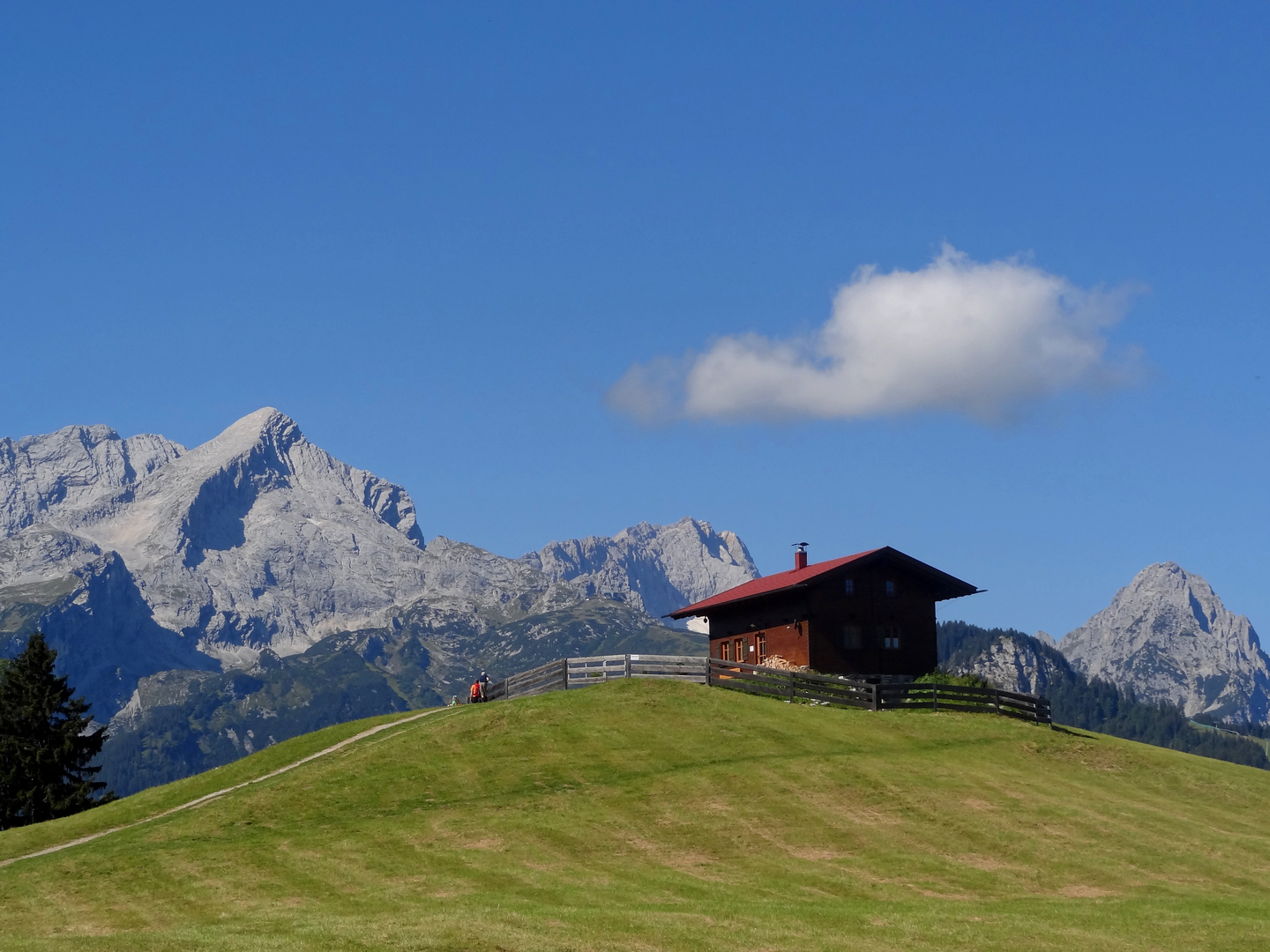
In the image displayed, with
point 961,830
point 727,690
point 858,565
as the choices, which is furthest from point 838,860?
point 858,565

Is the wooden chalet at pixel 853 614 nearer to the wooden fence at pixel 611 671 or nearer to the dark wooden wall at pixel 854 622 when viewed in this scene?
the dark wooden wall at pixel 854 622

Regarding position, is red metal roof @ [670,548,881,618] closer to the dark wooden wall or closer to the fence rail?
the dark wooden wall

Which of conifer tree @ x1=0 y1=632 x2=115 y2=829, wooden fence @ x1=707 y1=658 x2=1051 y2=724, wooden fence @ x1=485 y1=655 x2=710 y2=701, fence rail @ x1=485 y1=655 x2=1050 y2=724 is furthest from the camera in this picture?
conifer tree @ x1=0 y1=632 x2=115 y2=829

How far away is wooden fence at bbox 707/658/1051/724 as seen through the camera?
62812mm

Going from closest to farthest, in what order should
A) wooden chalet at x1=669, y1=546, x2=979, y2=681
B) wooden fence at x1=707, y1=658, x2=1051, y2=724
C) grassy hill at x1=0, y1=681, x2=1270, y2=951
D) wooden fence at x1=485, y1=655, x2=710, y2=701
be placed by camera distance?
grassy hill at x1=0, y1=681, x2=1270, y2=951
wooden fence at x1=485, y1=655, x2=710, y2=701
wooden fence at x1=707, y1=658, x2=1051, y2=724
wooden chalet at x1=669, y1=546, x2=979, y2=681

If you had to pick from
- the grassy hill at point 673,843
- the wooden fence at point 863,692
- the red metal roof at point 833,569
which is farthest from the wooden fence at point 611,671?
the red metal roof at point 833,569

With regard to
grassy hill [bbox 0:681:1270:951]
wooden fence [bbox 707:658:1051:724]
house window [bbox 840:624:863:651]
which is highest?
house window [bbox 840:624:863:651]

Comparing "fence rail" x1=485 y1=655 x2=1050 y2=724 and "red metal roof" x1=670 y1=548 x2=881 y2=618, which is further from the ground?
"red metal roof" x1=670 y1=548 x2=881 y2=618

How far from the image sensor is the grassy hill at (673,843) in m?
29.9

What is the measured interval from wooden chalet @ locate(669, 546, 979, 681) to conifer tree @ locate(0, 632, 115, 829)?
40.4m

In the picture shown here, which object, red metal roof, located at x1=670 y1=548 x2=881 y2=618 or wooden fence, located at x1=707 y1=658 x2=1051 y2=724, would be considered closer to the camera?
wooden fence, located at x1=707 y1=658 x2=1051 y2=724

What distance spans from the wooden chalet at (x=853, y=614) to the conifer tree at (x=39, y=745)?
4038 cm

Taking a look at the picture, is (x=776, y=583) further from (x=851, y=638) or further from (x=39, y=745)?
(x=39, y=745)

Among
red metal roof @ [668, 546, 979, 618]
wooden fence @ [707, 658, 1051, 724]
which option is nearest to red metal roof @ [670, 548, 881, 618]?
red metal roof @ [668, 546, 979, 618]
